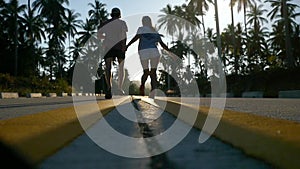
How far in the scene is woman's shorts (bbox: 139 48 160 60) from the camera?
794 cm

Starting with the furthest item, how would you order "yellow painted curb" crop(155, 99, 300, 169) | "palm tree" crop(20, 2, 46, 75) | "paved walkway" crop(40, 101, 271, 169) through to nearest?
"palm tree" crop(20, 2, 46, 75), "paved walkway" crop(40, 101, 271, 169), "yellow painted curb" crop(155, 99, 300, 169)

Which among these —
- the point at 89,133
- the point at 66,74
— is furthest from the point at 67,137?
the point at 66,74

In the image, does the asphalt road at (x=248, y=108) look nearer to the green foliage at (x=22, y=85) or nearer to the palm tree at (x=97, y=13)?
the green foliage at (x=22, y=85)

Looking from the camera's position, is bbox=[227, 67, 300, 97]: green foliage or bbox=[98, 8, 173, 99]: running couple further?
bbox=[227, 67, 300, 97]: green foliage

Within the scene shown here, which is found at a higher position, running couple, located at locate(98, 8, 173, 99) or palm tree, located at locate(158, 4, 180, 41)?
palm tree, located at locate(158, 4, 180, 41)

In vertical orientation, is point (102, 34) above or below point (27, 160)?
above

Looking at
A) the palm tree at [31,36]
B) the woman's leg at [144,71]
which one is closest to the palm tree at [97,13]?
the palm tree at [31,36]

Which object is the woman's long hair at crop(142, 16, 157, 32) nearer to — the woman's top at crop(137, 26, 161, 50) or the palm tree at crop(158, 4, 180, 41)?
the woman's top at crop(137, 26, 161, 50)

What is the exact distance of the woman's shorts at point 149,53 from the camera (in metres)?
7.94

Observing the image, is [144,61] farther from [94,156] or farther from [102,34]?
[94,156]

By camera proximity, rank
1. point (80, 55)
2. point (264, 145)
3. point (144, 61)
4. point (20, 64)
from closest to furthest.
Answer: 1. point (264, 145)
2. point (144, 61)
3. point (20, 64)
4. point (80, 55)

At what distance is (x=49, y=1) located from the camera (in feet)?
169

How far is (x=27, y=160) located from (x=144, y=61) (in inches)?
273

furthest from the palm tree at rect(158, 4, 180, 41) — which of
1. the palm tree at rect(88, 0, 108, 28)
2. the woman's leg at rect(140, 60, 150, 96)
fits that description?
the woman's leg at rect(140, 60, 150, 96)
